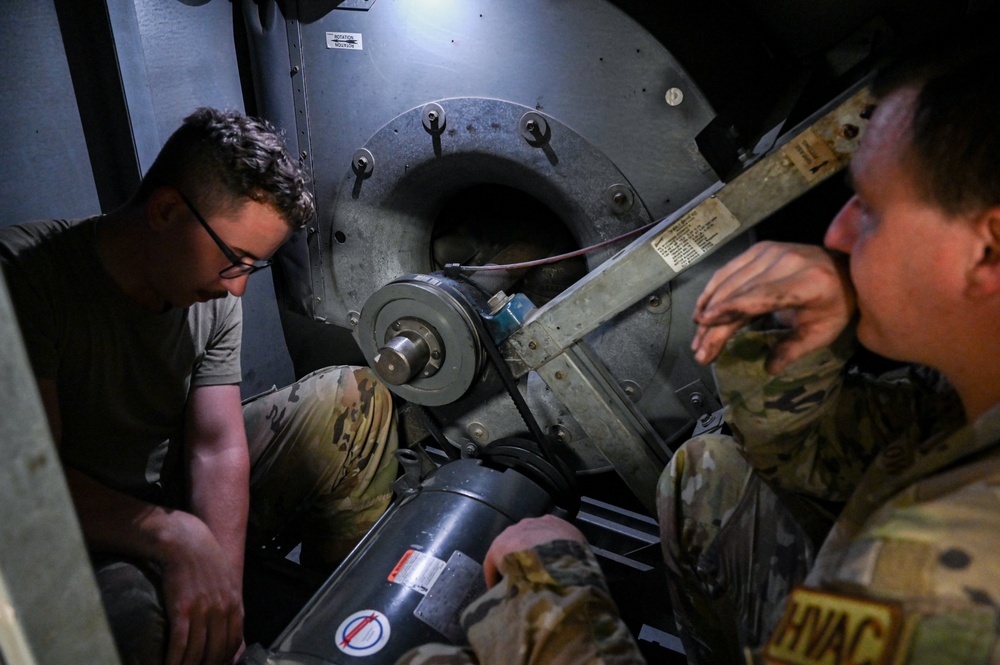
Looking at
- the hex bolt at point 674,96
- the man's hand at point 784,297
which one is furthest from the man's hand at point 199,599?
the hex bolt at point 674,96

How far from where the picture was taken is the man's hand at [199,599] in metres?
1.32

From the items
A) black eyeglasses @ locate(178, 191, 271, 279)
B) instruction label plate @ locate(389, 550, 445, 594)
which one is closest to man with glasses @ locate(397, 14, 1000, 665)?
instruction label plate @ locate(389, 550, 445, 594)

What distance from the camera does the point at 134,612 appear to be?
130cm

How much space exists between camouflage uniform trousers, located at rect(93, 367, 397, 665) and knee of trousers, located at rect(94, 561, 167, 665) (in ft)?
1.70

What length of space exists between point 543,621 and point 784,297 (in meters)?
0.59

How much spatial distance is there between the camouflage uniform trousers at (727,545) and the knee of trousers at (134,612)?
101cm

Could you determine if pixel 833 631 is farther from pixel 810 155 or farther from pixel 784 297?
pixel 810 155

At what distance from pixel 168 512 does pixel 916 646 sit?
4.51ft

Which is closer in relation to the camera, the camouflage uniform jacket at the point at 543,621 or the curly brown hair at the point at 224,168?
the camouflage uniform jacket at the point at 543,621

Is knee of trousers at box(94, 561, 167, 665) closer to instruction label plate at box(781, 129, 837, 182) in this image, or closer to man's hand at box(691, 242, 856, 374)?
man's hand at box(691, 242, 856, 374)

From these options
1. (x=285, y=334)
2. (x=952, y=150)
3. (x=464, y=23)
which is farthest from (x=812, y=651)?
(x=285, y=334)

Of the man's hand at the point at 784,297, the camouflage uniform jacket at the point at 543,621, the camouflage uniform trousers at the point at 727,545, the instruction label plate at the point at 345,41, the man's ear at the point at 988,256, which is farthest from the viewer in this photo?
the instruction label plate at the point at 345,41

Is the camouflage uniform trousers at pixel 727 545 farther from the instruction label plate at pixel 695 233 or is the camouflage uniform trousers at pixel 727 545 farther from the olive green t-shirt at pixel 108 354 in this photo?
the olive green t-shirt at pixel 108 354

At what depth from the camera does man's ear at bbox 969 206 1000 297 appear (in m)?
0.76
